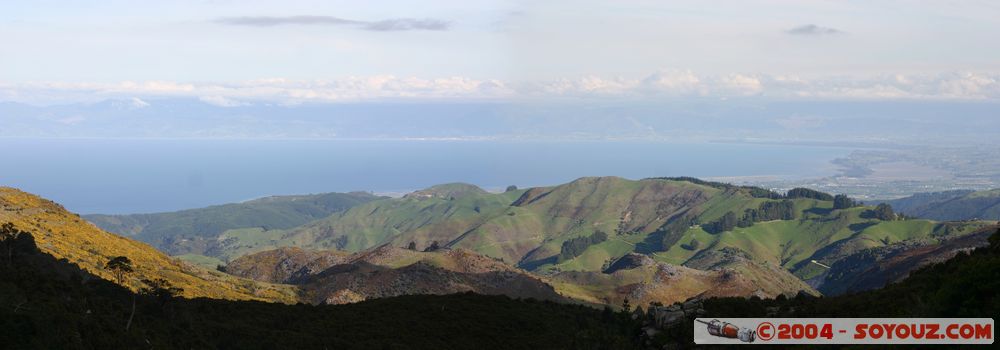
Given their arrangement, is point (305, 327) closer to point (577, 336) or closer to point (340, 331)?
point (340, 331)

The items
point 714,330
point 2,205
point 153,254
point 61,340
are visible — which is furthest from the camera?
point 153,254

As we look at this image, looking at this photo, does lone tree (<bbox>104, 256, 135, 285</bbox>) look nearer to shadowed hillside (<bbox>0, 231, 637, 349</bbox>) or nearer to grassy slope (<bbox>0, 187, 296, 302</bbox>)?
grassy slope (<bbox>0, 187, 296, 302</bbox>)

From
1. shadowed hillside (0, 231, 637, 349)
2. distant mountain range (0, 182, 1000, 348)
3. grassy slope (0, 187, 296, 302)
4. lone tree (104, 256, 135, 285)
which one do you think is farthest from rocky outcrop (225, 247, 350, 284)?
shadowed hillside (0, 231, 637, 349)

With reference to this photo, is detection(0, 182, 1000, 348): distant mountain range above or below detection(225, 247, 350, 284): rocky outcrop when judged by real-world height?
above

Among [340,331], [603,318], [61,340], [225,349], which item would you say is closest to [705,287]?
[603,318]

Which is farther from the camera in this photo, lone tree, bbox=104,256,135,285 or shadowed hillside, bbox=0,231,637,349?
lone tree, bbox=104,256,135,285

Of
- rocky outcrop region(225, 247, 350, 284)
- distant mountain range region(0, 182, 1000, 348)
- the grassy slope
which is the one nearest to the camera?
distant mountain range region(0, 182, 1000, 348)

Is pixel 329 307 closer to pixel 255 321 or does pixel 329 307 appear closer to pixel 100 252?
pixel 255 321

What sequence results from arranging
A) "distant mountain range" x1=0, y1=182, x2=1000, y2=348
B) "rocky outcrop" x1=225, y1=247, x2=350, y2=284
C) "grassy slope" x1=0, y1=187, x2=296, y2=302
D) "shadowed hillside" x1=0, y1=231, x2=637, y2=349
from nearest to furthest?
"distant mountain range" x1=0, y1=182, x2=1000, y2=348 → "shadowed hillside" x1=0, y1=231, x2=637, y2=349 → "grassy slope" x1=0, y1=187, x2=296, y2=302 → "rocky outcrop" x1=225, y1=247, x2=350, y2=284

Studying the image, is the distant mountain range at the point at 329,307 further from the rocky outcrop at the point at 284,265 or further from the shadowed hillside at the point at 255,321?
the rocky outcrop at the point at 284,265
